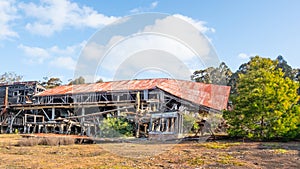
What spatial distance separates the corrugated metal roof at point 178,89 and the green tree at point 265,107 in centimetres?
738

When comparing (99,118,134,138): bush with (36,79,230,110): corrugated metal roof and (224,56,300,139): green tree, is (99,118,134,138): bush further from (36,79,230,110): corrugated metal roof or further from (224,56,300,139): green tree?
(224,56,300,139): green tree

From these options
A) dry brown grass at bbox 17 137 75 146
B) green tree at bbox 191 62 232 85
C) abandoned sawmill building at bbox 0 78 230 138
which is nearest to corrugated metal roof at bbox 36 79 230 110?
abandoned sawmill building at bbox 0 78 230 138

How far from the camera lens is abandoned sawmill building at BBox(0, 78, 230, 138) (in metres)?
23.7

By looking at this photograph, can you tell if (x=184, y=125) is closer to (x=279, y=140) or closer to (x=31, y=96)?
(x=279, y=140)

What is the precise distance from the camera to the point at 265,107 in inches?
704

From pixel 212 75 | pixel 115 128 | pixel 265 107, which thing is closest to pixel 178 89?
pixel 115 128

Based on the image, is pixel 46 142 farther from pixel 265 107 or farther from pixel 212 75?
pixel 212 75

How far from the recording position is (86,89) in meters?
34.9

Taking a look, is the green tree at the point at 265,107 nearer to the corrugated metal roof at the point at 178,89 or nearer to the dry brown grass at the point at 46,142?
the corrugated metal roof at the point at 178,89

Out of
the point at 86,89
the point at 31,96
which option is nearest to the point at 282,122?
the point at 86,89

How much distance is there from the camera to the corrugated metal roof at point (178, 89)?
27.4 metres

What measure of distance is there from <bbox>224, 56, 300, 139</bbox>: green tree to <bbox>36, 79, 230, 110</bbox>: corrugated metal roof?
7383mm

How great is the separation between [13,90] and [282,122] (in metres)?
38.1

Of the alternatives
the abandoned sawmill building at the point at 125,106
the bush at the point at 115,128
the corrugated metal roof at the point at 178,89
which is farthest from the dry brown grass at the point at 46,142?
the corrugated metal roof at the point at 178,89
